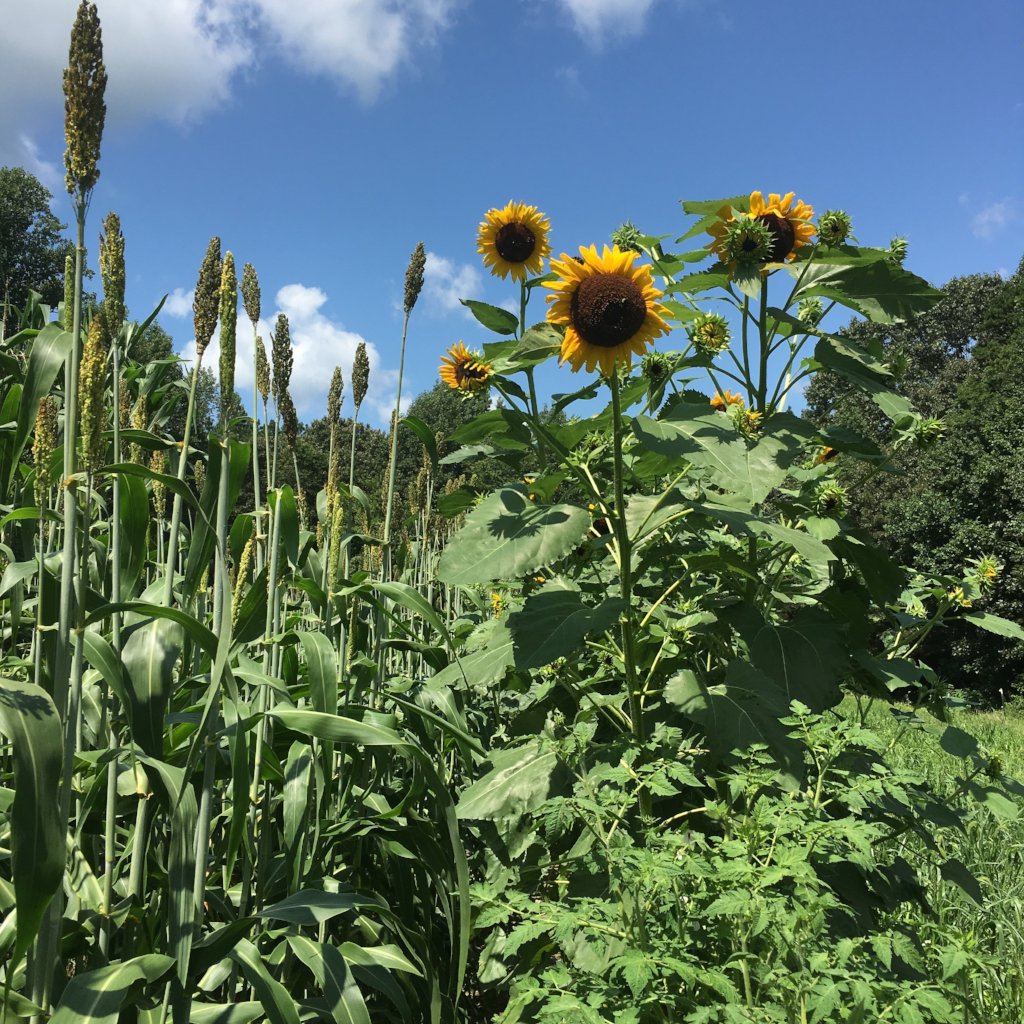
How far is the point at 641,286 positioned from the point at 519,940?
143 centimetres

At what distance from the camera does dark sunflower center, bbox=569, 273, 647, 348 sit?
5.84 ft

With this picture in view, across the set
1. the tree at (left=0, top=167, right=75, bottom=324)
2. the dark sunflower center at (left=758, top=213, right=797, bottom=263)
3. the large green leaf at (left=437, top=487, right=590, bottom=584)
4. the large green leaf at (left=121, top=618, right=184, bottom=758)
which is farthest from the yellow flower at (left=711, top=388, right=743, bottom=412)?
the tree at (left=0, top=167, right=75, bottom=324)

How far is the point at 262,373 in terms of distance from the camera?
1881mm

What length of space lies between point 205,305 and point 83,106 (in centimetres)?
34

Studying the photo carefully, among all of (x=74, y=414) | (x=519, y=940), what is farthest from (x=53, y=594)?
(x=519, y=940)

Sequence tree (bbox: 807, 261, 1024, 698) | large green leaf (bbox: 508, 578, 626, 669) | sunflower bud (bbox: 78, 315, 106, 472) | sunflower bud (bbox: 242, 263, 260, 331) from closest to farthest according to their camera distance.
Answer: sunflower bud (bbox: 78, 315, 106, 472) → large green leaf (bbox: 508, 578, 626, 669) → sunflower bud (bbox: 242, 263, 260, 331) → tree (bbox: 807, 261, 1024, 698)

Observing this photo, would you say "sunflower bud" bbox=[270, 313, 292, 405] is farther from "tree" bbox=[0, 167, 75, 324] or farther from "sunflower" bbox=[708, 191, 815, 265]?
"tree" bbox=[0, 167, 75, 324]

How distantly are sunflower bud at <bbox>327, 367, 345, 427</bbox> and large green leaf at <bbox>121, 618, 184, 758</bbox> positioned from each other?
3.00ft

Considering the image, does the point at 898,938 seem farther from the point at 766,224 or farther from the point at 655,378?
the point at 766,224

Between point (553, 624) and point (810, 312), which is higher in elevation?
point (810, 312)

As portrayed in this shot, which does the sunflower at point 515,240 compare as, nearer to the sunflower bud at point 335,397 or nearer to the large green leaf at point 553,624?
the sunflower bud at point 335,397

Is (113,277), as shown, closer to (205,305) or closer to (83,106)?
(205,305)

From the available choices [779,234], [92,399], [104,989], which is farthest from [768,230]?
[104,989]

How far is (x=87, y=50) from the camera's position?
1136 millimetres
